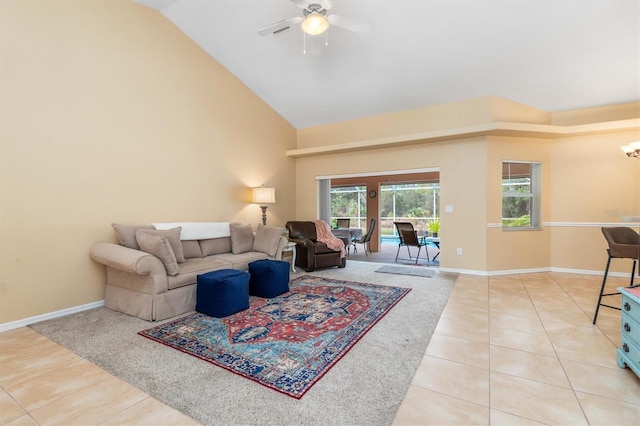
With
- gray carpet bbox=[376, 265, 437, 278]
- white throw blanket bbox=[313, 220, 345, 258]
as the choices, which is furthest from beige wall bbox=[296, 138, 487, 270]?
white throw blanket bbox=[313, 220, 345, 258]

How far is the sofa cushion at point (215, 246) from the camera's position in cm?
425

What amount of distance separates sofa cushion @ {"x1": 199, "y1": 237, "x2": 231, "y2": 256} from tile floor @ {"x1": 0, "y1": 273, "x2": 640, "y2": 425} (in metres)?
1.94

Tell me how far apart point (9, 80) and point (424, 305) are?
4.86m

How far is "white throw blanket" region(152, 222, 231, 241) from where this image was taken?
13.0 feet

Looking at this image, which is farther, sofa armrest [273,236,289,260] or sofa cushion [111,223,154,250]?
sofa armrest [273,236,289,260]

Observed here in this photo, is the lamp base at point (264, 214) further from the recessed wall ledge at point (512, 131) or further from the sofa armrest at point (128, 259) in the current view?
the sofa armrest at point (128, 259)

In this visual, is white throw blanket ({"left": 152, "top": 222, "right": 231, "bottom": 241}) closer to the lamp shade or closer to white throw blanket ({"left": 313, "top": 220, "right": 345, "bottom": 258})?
the lamp shade

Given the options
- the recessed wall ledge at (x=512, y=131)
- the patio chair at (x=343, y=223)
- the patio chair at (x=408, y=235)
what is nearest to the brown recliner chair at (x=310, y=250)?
the patio chair at (x=408, y=235)

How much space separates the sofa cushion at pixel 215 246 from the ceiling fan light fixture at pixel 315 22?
10.2ft

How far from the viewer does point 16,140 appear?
9.17 feet

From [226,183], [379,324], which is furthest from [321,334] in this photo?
[226,183]

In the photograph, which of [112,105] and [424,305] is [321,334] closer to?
[424,305]

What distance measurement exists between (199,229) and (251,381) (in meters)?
2.79

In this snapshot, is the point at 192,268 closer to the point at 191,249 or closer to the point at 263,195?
the point at 191,249
